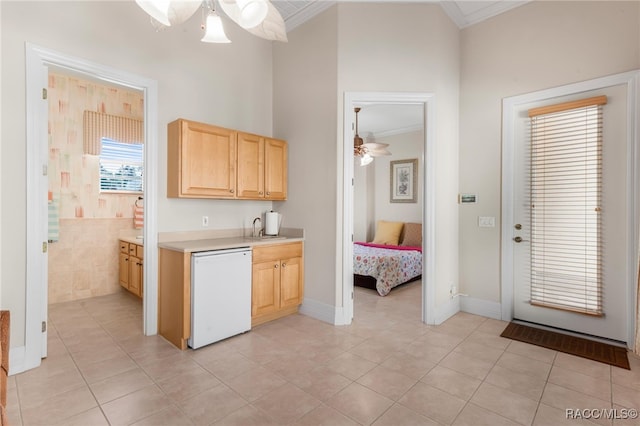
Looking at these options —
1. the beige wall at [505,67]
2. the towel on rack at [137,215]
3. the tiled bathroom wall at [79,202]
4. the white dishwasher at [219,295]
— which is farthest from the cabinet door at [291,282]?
the tiled bathroom wall at [79,202]

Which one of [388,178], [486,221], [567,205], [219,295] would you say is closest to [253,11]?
[219,295]

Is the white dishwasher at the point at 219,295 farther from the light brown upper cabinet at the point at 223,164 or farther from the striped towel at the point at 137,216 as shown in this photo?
the striped towel at the point at 137,216

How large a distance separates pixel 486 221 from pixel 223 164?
3.02 m

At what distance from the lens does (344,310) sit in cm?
334

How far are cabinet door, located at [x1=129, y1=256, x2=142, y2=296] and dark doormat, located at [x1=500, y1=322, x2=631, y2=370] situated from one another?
168 inches

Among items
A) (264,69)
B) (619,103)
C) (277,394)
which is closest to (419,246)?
(619,103)

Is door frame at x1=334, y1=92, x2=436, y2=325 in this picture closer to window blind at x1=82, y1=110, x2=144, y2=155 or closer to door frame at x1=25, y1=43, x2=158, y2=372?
door frame at x1=25, y1=43, x2=158, y2=372

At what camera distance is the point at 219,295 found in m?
2.85

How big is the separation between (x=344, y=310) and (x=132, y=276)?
2925 millimetres

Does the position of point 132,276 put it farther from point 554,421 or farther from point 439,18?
point 439,18

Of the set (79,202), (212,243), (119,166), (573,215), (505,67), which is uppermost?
(505,67)

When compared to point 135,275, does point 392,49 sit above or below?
above

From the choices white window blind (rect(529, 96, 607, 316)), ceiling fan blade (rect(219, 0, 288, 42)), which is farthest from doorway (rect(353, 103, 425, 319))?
ceiling fan blade (rect(219, 0, 288, 42))

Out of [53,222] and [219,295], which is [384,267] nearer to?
[219,295]
